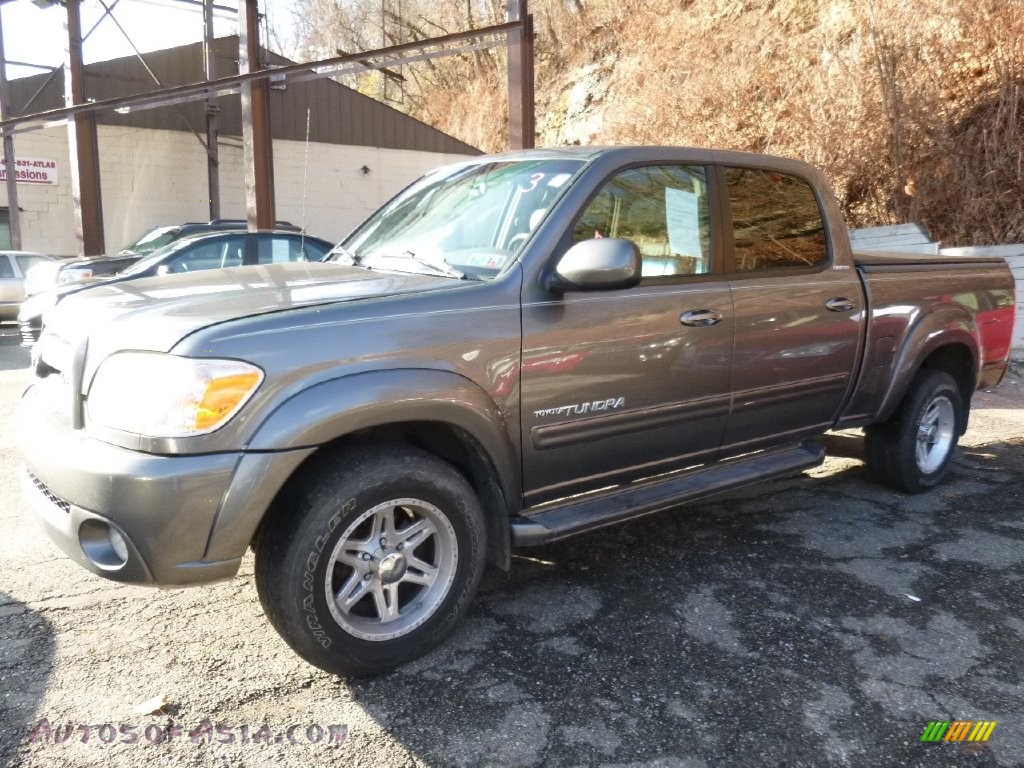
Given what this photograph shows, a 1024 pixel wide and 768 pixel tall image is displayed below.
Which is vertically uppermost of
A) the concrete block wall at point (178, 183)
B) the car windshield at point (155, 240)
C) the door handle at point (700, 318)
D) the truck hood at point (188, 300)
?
the concrete block wall at point (178, 183)

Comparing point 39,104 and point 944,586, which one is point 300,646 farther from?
point 39,104

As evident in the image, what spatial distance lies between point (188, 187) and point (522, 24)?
582 inches

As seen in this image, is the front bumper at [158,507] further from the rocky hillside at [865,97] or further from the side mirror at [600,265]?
the rocky hillside at [865,97]

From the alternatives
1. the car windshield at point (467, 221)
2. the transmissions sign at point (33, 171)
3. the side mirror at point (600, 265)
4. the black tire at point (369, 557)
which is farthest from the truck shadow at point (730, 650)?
the transmissions sign at point (33, 171)

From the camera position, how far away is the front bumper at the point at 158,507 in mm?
2412

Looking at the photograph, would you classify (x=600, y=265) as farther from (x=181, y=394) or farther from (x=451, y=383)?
(x=181, y=394)

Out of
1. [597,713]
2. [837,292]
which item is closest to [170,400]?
[597,713]

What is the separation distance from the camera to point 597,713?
8.71 feet

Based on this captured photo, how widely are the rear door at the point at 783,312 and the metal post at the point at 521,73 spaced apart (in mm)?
6642

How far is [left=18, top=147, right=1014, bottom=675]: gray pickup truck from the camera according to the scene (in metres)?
2.50

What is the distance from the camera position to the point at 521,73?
1048 centimetres

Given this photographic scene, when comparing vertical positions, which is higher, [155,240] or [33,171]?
[33,171]

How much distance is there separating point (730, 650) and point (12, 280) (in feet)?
48.9

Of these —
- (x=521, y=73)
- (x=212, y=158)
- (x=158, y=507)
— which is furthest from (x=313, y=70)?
(x=158, y=507)
